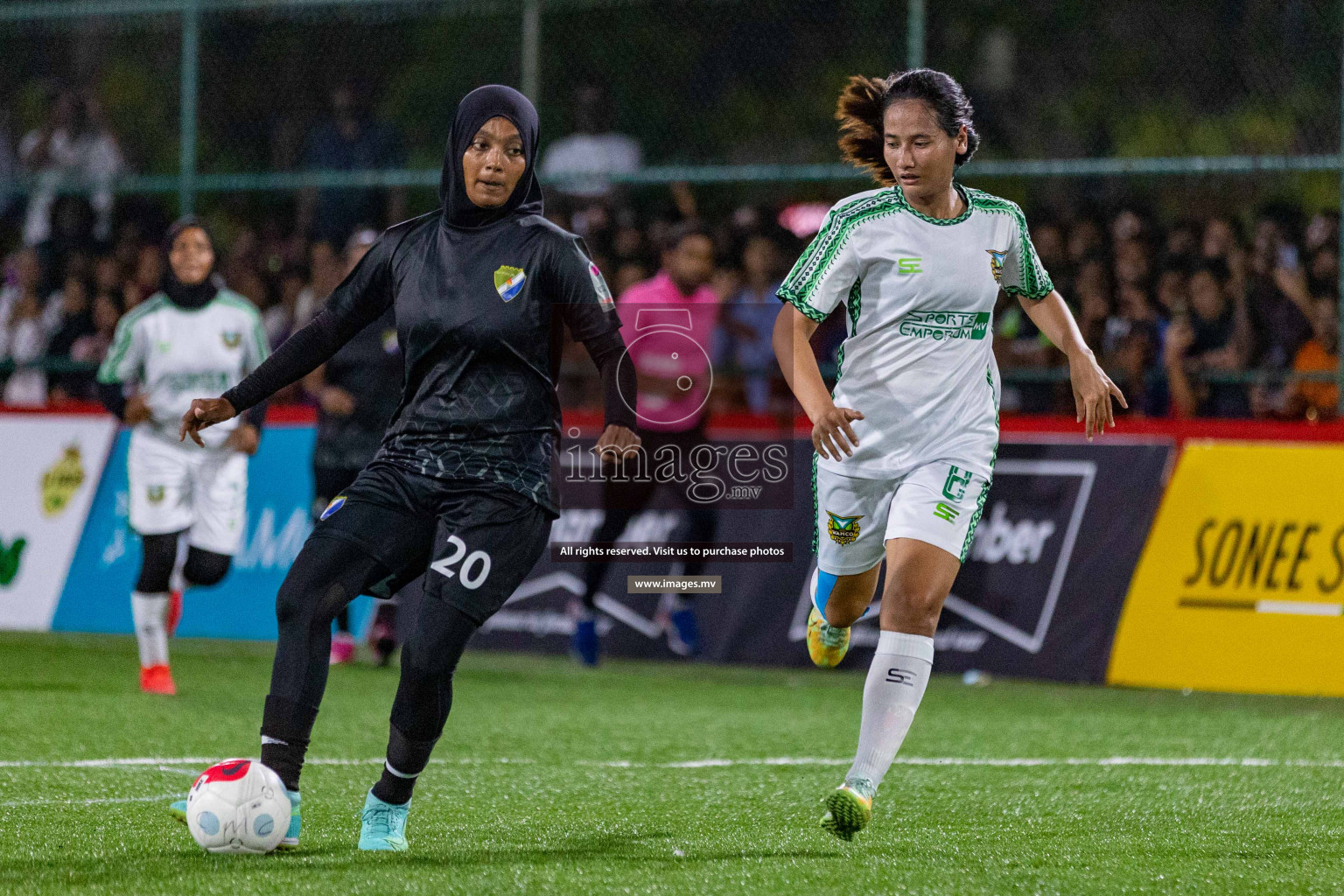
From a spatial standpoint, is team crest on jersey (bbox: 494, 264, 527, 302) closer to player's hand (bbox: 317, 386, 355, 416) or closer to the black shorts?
the black shorts

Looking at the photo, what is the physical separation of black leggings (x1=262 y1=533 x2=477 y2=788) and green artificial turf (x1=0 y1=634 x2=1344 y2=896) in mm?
332

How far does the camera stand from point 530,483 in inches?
203

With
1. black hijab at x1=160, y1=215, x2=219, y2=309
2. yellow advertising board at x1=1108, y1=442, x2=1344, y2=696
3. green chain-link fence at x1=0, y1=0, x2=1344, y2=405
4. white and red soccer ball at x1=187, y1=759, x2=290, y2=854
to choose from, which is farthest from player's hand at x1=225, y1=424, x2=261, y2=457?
white and red soccer ball at x1=187, y1=759, x2=290, y2=854

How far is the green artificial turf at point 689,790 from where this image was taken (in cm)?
482

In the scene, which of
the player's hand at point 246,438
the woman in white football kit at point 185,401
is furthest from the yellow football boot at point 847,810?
the woman in white football kit at point 185,401

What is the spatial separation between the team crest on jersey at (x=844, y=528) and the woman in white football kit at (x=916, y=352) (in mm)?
113

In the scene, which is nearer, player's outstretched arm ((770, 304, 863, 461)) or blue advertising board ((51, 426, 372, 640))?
player's outstretched arm ((770, 304, 863, 461))

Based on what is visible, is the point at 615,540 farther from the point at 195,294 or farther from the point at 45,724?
the point at 45,724

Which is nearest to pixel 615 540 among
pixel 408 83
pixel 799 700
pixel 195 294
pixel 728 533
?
pixel 728 533

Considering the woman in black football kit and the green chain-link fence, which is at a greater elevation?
the green chain-link fence

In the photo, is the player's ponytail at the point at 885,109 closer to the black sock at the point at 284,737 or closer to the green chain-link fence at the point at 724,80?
the black sock at the point at 284,737

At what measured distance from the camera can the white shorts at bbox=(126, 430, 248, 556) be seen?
9.62 m

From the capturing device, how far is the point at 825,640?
6590 mm

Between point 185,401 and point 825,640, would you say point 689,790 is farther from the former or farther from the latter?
point 185,401
